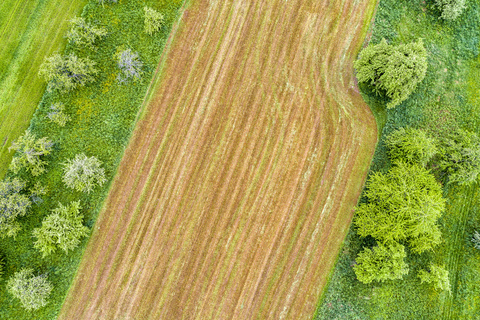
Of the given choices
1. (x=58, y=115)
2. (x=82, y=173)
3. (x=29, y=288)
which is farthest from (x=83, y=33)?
(x=29, y=288)

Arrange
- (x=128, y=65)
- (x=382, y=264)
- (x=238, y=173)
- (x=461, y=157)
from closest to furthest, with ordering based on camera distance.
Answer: (x=382, y=264), (x=461, y=157), (x=128, y=65), (x=238, y=173)

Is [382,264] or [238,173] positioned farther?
[238,173]

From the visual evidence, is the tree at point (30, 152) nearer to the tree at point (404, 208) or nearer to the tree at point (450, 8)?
the tree at point (404, 208)

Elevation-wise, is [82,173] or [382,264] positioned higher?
[382,264]

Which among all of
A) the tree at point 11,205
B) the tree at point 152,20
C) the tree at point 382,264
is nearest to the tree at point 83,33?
the tree at point 152,20

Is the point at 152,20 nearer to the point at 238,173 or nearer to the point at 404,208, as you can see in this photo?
the point at 238,173
